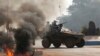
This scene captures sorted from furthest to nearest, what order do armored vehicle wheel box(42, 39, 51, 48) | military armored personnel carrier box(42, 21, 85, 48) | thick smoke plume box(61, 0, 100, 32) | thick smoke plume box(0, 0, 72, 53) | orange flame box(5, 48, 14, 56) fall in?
thick smoke plume box(61, 0, 100, 32) → armored vehicle wheel box(42, 39, 51, 48) → military armored personnel carrier box(42, 21, 85, 48) → orange flame box(5, 48, 14, 56) → thick smoke plume box(0, 0, 72, 53)

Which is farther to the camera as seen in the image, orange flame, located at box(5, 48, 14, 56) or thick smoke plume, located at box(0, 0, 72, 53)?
orange flame, located at box(5, 48, 14, 56)

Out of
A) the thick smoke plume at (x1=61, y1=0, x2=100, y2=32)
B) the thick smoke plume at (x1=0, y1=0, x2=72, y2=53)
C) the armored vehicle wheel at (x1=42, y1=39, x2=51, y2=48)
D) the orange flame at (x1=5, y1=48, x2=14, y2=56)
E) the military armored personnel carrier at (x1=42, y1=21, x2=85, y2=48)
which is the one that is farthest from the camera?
the thick smoke plume at (x1=61, y1=0, x2=100, y2=32)

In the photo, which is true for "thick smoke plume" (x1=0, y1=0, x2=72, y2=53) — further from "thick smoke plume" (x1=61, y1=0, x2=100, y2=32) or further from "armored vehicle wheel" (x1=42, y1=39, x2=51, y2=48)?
"thick smoke plume" (x1=61, y1=0, x2=100, y2=32)

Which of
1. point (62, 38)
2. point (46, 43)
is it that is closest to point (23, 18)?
point (62, 38)

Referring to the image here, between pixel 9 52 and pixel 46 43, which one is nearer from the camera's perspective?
pixel 9 52

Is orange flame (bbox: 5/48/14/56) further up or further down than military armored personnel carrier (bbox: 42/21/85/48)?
further down

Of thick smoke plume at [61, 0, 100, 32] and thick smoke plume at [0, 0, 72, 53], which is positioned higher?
thick smoke plume at [61, 0, 100, 32]

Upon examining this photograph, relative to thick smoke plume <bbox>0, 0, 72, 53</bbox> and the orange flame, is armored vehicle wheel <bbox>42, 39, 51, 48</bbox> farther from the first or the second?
the orange flame

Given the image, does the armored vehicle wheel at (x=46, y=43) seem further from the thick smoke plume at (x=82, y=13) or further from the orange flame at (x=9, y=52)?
the thick smoke plume at (x=82, y=13)

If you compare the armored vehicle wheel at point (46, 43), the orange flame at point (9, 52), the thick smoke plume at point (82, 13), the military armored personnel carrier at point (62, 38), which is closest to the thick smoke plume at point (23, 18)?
the orange flame at point (9, 52)

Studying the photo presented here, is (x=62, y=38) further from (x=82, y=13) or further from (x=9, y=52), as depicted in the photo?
(x=82, y=13)

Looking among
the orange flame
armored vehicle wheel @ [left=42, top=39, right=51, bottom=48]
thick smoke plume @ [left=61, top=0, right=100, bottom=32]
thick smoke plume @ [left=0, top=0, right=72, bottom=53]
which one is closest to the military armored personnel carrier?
armored vehicle wheel @ [left=42, top=39, right=51, bottom=48]

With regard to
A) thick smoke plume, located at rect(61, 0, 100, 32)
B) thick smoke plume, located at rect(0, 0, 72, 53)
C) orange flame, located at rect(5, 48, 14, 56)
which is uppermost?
thick smoke plume, located at rect(61, 0, 100, 32)

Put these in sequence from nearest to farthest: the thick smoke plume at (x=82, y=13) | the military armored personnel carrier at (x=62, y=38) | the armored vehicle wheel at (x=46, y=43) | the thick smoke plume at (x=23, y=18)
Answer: the thick smoke plume at (x=23, y=18) → the military armored personnel carrier at (x=62, y=38) → the armored vehicle wheel at (x=46, y=43) → the thick smoke plume at (x=82, y=13)
